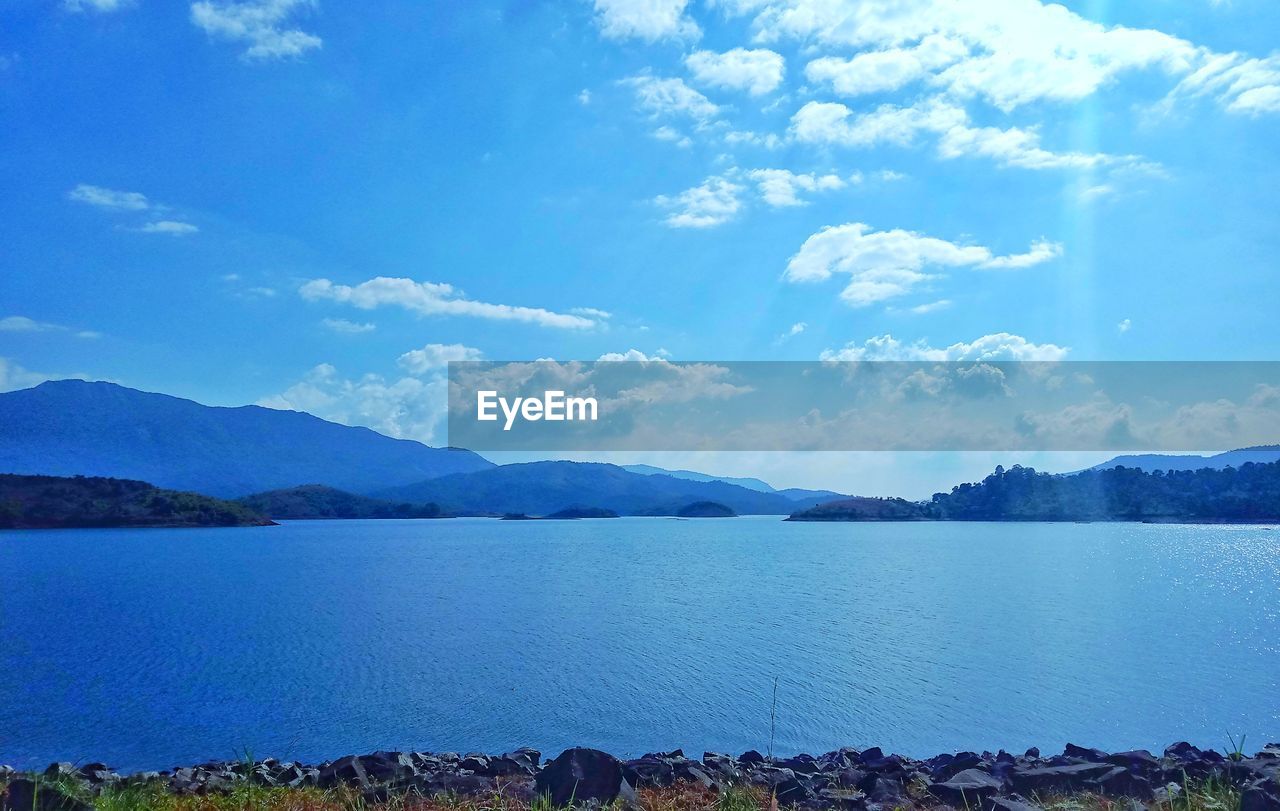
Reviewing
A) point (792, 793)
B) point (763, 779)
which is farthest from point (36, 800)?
point (763, 779)

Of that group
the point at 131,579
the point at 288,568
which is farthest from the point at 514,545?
the point at 131,579

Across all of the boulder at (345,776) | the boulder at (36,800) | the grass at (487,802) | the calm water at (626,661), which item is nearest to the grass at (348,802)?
the grass at (487,802)

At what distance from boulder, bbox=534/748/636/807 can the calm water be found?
398 inches

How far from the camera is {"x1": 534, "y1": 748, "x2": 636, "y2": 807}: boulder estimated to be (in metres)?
8.80

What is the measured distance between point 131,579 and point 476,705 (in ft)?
161

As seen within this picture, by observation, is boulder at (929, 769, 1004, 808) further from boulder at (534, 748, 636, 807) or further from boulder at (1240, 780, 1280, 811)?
boulder at (534, 748, 636, 807)

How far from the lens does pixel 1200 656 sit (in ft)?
98.8

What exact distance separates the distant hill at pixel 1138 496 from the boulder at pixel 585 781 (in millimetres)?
186891

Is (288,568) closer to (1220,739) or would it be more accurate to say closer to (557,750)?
(557,750)

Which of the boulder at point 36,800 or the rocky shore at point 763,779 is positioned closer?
the boulder at point 36,800

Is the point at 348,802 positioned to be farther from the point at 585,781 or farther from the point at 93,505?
the point at 93,505

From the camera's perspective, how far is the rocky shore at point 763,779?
8852 mm

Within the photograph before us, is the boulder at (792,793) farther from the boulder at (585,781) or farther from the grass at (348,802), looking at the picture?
the boulder at (585,781)

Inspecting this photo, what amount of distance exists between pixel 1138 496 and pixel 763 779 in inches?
7817
